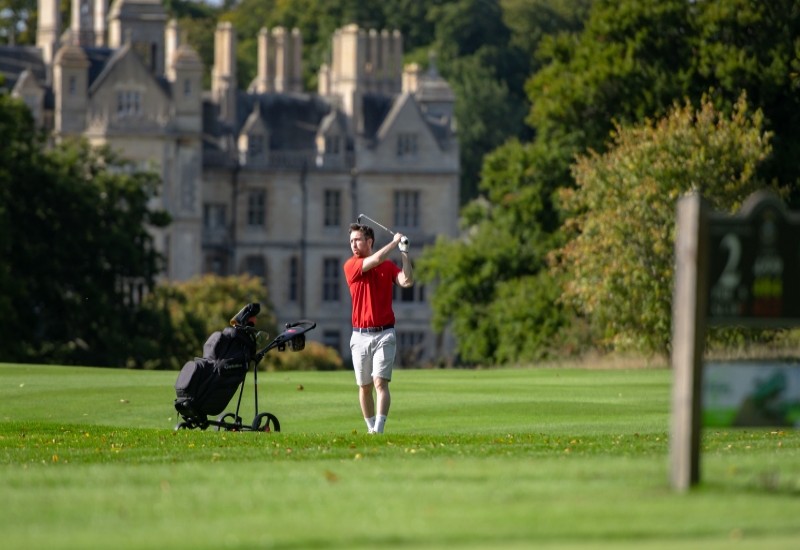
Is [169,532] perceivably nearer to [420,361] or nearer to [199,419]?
[199,419]

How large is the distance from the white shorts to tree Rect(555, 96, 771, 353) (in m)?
27.0

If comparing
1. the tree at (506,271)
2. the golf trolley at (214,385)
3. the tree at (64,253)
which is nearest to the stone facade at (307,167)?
the tree at (64,253)

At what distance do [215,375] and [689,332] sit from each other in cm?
893

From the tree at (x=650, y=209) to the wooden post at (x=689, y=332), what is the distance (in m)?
33.6

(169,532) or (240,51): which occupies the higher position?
(240,51)

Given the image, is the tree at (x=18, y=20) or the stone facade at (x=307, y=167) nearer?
the stone facade at (x=307, y=167)

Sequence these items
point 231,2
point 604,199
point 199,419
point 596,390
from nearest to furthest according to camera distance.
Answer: point 199,419 < point 596,390 < point 604,199 < point 231,2

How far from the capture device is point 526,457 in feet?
51.3

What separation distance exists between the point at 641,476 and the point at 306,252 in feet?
279

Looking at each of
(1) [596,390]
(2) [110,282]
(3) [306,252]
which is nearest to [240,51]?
(3) [306,252]

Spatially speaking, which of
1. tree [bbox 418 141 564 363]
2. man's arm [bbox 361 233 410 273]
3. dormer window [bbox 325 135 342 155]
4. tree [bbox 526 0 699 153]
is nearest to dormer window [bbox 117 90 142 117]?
dormer window [bbox 325 135 342 155]

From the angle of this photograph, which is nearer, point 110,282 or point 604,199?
point 604,199

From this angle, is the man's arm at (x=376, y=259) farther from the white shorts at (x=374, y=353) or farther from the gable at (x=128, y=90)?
the gable at (x=128, y=90)

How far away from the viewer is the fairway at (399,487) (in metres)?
10.9
